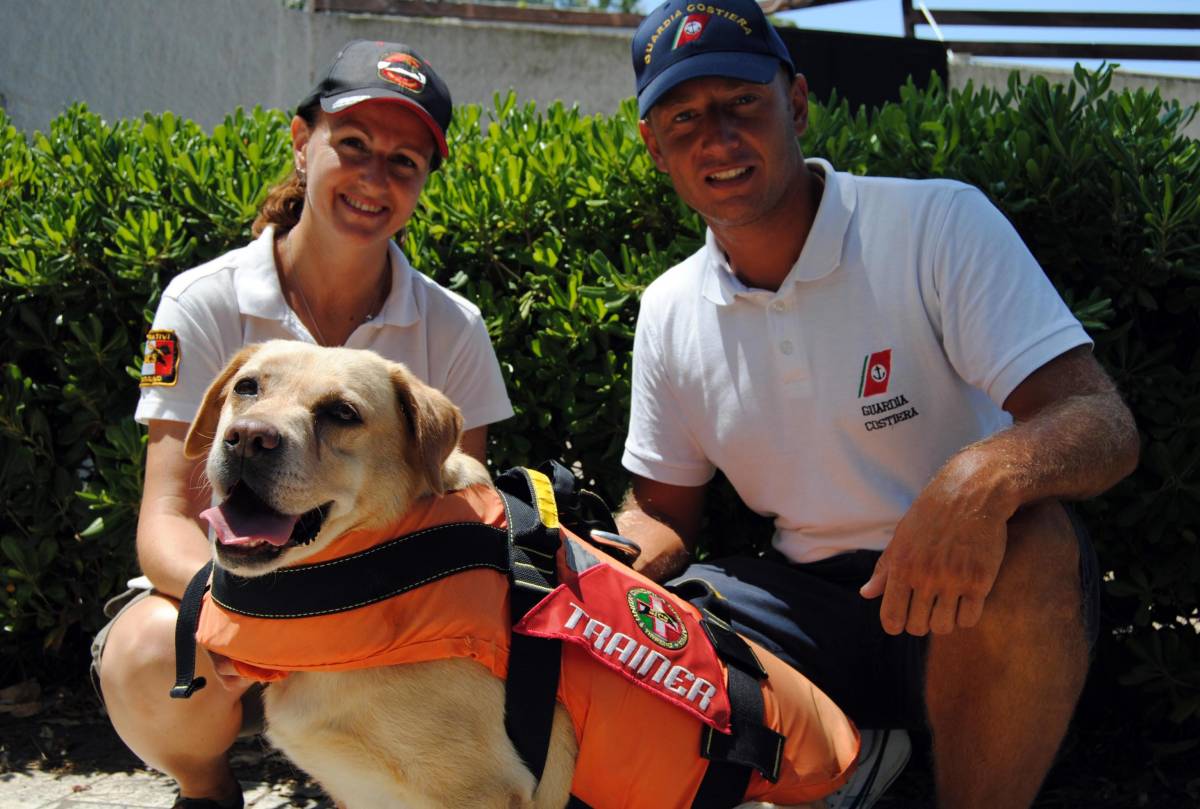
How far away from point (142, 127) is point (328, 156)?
1886 mm

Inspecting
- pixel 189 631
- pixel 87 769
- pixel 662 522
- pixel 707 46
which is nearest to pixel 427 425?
pixel 189 631

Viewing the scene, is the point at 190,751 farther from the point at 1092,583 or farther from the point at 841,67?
the point at 841,67

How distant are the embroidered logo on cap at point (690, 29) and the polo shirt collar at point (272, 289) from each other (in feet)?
3.35

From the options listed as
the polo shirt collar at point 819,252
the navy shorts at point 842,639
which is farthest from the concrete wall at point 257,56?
the navy shorts at point 842,639

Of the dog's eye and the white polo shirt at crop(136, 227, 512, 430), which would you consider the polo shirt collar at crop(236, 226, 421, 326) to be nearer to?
the white polo shirt at crop(136, 227, 512, 430)

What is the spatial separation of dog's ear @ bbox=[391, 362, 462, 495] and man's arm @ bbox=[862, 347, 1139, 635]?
1007 mm

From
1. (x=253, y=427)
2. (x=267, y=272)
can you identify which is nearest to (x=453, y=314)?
(x=267, y=272)

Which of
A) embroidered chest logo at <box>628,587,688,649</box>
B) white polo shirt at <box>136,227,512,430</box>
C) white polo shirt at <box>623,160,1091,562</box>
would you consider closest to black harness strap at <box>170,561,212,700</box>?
white polo shirt at <box>136,227,512,430</box>

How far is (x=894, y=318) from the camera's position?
293 cm

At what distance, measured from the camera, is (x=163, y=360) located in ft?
9.70

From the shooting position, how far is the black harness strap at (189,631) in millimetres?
2605

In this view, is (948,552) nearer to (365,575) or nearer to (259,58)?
(365,575)

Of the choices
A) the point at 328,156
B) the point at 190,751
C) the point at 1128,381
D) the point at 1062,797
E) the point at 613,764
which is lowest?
the point at 1062,797

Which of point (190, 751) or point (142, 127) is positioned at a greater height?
point (142, 127)
